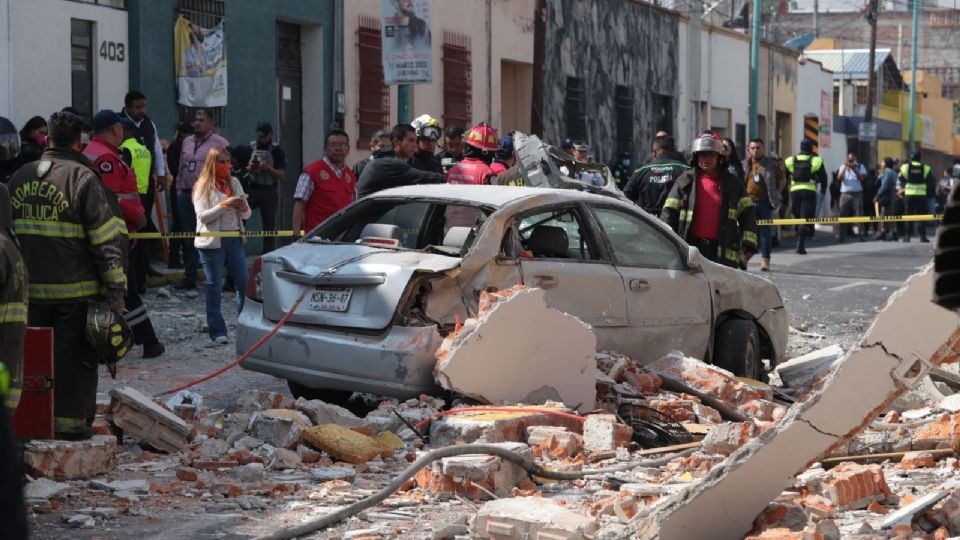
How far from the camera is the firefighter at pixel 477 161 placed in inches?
493

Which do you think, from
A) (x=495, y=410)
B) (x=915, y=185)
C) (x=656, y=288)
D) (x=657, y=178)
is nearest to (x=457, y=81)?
(x=915, y=185)

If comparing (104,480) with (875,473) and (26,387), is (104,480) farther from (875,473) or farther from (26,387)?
(875,473)

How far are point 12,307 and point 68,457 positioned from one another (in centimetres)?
142

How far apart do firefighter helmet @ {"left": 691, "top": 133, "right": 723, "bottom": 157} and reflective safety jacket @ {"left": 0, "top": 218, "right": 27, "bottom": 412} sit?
671 cm

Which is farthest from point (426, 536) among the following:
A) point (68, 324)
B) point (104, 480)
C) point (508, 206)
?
point (508, 206)

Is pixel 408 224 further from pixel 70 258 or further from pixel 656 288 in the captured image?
pixel 70 258

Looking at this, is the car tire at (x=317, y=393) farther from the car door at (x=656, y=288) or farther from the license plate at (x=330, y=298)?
the car door at (x=656, y=288)

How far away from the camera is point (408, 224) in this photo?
31.2ft

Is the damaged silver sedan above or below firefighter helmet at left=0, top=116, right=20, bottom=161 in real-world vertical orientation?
below

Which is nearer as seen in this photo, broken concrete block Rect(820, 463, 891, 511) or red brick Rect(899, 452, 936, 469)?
broken concrete block Rect(820, 463, 891, 511)

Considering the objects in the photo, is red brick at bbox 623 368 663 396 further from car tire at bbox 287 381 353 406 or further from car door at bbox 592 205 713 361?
car tire at bbox 287 381 353 406

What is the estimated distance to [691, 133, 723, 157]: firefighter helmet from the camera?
1164 cm

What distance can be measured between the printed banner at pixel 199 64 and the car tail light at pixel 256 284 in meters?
9.95

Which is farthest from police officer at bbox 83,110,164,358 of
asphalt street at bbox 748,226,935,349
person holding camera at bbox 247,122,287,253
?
asphalt street at bbox 748,226,935,349
